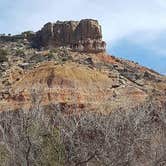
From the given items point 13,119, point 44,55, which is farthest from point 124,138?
point 44,55

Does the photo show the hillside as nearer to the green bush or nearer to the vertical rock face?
the vertical rock face

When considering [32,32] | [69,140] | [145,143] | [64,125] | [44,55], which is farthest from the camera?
[32,32]

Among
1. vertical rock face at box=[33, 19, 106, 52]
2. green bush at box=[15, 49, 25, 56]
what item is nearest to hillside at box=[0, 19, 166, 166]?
vertical rock face at box=[33, 19, 106, 52]

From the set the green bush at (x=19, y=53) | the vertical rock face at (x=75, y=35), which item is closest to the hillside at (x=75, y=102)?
the vertical rock face at (x=75, y=35)

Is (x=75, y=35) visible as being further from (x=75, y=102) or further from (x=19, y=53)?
(x=75, y=102)

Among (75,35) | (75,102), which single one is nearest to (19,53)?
(75,35)

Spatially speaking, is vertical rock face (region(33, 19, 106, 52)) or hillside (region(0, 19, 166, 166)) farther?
vertical rock face (region(33, 19, 106, 52))

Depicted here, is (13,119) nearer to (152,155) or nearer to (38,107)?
(38,107)

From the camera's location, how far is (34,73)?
92188mm

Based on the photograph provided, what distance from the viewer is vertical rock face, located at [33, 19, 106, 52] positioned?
10731cm

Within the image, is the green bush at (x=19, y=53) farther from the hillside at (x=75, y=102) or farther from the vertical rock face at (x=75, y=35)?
the vertical rock face at (x=75, y=35)

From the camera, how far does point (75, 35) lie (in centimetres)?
10806

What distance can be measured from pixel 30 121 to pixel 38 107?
88cm

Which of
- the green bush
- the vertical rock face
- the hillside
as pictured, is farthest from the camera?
the vertical rock face
